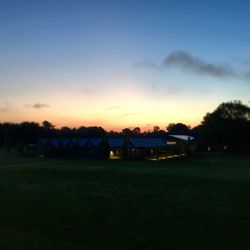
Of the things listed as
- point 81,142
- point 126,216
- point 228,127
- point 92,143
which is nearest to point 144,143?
point 92,143

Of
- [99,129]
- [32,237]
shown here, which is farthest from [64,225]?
[99,129]

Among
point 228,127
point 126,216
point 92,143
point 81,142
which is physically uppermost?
point 228,127

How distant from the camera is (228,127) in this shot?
89375mm

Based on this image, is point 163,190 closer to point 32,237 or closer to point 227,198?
point 227,198

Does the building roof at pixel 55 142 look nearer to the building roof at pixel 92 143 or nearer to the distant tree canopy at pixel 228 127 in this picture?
the building roof at pixel 92 143

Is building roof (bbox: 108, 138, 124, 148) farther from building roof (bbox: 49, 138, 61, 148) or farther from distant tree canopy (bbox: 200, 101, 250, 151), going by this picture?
distant tree canopy (bbox: 200, 101, 250, 151)

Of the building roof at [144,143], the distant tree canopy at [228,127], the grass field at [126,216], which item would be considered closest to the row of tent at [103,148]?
the building roof at [144,143]

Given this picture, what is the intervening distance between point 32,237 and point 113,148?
65.5 metres

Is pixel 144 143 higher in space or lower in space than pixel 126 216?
higher

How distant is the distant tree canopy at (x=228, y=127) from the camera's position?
8844cm

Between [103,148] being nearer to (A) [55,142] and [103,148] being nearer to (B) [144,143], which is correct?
(B) [144,143]

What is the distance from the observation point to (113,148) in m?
81.9

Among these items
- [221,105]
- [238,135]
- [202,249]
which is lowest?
[202,249]

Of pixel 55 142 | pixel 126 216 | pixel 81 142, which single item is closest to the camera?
pixel 126 216
